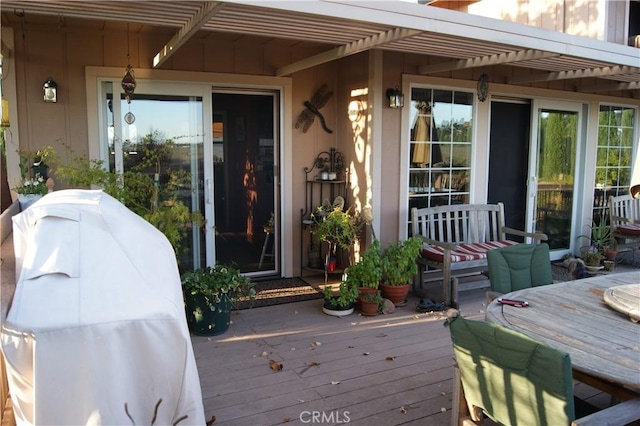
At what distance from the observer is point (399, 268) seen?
14.4ft

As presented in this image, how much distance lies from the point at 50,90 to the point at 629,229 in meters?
6.56

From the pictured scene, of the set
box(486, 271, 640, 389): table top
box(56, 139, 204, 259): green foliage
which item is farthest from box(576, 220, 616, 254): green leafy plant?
box(56, 139, 204, 259): green foliage

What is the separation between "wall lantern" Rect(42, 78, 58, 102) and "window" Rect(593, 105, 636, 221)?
647 centimetres

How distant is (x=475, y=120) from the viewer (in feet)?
18.1

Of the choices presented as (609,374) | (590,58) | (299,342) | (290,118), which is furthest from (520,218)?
(609,374)

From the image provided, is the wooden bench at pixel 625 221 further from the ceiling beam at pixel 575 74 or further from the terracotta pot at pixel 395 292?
the terracotta pot at pixel 395 292

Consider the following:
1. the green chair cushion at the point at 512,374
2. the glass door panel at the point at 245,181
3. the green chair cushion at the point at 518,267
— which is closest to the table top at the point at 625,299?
the green chair cushion at the point at 518,267

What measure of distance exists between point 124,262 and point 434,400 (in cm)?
188

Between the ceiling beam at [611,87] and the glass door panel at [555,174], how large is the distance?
0.32m

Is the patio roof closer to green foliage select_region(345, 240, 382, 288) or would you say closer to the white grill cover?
the white grill cover

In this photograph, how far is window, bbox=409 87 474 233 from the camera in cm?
523

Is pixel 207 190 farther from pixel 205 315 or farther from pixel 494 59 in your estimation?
pixel 494 59

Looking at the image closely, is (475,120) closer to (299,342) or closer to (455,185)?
(455,185)

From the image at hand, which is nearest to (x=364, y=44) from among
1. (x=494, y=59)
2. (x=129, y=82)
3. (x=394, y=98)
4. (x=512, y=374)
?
(x=394, y=98)
